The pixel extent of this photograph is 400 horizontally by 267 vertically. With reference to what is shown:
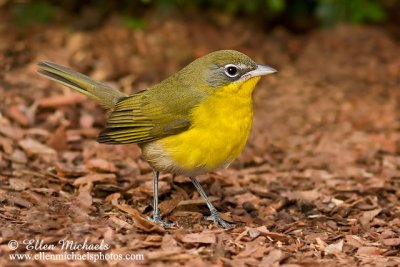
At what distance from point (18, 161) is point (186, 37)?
3.92 metres

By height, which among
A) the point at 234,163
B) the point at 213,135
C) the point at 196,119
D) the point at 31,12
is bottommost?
the point at 234,163

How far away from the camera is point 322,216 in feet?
21.5

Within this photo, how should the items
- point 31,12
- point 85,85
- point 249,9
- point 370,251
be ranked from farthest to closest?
point 249,9
point 31,12
point 85,85
point 370,251

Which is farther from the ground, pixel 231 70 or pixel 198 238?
pixel 231 70

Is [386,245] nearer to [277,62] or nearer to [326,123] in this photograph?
[326,123]

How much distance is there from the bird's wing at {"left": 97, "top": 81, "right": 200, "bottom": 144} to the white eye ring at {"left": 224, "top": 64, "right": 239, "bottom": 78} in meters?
0.34

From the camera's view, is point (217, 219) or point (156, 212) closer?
point (156, 212)

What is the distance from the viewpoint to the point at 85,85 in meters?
6.96

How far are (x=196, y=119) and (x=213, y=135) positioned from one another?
0.21 m

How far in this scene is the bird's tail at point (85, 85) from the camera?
687 centimetres

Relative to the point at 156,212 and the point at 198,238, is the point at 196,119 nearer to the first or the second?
the point at 156,212

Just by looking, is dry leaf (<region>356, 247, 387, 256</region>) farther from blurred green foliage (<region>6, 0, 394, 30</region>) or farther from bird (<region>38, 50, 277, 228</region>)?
blurred green foliage (<region>6, 0, 394, 30</region>)

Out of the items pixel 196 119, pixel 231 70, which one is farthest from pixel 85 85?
pixel 231 70

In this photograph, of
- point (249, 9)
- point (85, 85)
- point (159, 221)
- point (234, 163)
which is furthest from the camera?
point (249, 9)
